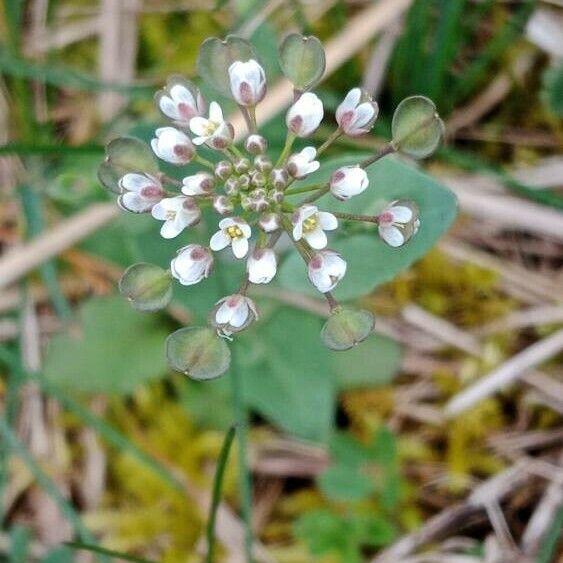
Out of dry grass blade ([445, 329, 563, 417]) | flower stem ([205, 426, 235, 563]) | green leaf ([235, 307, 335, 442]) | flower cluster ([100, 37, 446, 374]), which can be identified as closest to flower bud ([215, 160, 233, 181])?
flower cluster ([100, 37, 446, 374])

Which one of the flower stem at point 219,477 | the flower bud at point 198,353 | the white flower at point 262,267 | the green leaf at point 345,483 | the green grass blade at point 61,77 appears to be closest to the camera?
the white flower at point 262,267

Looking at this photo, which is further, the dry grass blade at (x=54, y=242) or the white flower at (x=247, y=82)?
the dry grass blade at (x=54, y=242)

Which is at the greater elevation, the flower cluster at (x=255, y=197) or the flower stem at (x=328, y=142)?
the flower stem at (x=328, y=142)

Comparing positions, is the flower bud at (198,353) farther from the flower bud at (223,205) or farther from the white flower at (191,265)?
the flower bud at (223,205)

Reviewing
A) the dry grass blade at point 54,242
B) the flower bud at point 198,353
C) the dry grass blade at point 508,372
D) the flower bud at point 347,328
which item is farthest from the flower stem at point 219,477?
the dry grass blade at point 54,242

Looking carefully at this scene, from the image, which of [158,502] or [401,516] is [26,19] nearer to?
[158,502]

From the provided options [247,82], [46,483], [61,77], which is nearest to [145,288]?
[247,82]

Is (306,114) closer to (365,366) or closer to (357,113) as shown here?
(357,113)

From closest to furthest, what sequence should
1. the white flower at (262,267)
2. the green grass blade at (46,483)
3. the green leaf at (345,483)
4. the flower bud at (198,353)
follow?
1. the white flower at (262,267)
2. the flower bud at (198,353)
3. the green grass blade at (46,483)
4. the green leaf at (345,483)
